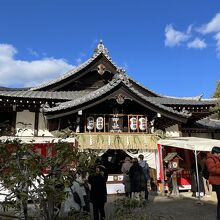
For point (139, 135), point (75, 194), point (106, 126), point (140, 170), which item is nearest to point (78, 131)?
point (106, 126)

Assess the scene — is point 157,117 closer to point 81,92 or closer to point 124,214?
point 81,92

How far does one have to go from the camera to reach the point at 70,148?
4.85 meters

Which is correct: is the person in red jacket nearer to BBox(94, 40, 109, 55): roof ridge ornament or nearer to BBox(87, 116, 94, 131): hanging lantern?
BBox(87, 116, 94, 131): hanging lantern

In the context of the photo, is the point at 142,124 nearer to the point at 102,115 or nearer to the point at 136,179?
the point at 102,115

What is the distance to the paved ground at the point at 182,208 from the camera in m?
8.95

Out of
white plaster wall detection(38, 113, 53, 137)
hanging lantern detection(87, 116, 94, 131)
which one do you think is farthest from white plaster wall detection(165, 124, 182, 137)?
white plaster wall detection(38, 113, 53, 137)

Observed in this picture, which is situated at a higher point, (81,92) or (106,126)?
(81,92)

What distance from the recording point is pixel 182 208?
33.8ft

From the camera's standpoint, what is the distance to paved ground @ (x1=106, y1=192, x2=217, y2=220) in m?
8.95

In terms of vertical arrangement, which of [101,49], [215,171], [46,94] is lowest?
[215,171]

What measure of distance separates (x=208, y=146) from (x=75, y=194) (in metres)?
6.25

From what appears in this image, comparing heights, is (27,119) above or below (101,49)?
below

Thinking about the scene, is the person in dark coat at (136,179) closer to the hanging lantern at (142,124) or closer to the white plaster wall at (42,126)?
the hanging lantern at (142,124)

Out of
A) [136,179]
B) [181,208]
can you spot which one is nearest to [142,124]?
[136,179]
